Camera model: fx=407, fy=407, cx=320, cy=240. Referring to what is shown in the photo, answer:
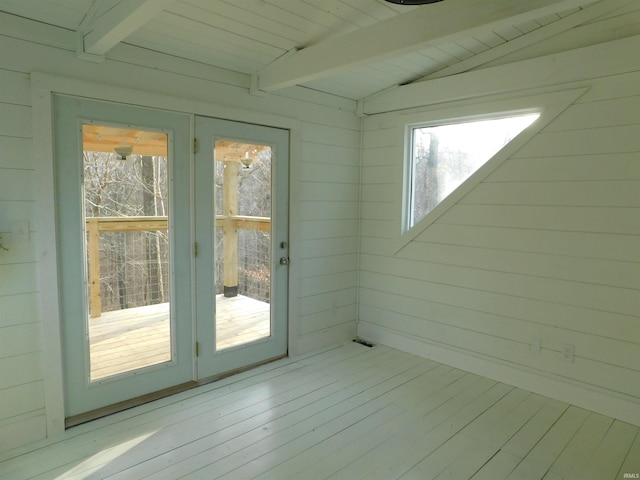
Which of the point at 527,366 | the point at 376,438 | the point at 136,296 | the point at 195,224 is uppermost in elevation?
the point at 195,224

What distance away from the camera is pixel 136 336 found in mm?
2719

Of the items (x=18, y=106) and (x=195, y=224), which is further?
(x=195, y=224)

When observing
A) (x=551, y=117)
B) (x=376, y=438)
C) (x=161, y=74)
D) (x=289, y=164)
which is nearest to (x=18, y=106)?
(x=161, y=74)

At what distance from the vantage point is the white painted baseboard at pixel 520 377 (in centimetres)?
263

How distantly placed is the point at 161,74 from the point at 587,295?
3.18 metres

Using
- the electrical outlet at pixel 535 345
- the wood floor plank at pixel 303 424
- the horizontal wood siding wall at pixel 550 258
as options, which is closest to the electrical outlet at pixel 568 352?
the horizontal wood siding wall at pixel 550 258

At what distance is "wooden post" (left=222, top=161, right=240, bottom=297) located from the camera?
307cm

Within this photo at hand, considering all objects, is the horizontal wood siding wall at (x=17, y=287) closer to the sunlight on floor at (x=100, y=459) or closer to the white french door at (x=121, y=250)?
the white french door at (x=121, y=250)

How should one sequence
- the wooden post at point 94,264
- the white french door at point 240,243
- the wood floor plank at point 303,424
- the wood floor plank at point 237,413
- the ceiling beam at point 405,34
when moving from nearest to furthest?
the ceiling beam at point 405,34 → the wood floor plank at point 303,424 → the wood floor plank at point 237,413 → the wooden post at point 94,264 → the white french door at point 240,243

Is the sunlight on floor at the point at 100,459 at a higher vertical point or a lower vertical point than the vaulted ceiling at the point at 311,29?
lower

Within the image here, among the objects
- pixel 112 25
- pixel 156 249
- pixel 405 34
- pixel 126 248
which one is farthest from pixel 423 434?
pixel 112 25

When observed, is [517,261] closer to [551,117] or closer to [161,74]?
[551,117]

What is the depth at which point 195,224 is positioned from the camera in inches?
114

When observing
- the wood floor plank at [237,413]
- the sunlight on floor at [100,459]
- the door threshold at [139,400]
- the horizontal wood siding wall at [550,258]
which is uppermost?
the horizontal wood siding wall at [550,258]
